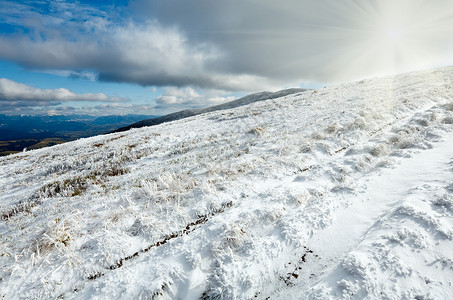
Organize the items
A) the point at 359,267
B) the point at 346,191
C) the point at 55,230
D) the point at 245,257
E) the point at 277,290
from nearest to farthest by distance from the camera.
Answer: the point at 359,267
the point at 277,290
the point at 245,257
the point at 55,230
the point at 346,191

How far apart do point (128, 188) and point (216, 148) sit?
6283mm

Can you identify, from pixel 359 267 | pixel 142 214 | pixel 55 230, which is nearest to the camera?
pixel 359 267

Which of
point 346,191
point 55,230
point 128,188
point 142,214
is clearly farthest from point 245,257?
point 128,188

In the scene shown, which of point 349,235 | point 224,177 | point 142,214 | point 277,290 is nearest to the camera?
point 277,290

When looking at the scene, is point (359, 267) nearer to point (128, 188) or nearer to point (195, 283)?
point (195, 283)

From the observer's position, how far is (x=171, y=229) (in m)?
5.73

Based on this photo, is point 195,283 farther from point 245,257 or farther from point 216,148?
point 216,148

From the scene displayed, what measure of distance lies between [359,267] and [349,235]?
1.39m

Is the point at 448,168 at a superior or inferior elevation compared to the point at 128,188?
superior

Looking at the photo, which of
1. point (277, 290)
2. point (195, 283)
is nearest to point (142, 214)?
point (195, 283)

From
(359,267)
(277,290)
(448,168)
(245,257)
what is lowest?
(277,290)

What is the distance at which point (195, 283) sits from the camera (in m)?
4.25

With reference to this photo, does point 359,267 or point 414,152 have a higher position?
point 414,152

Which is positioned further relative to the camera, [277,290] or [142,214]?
[142,214]
